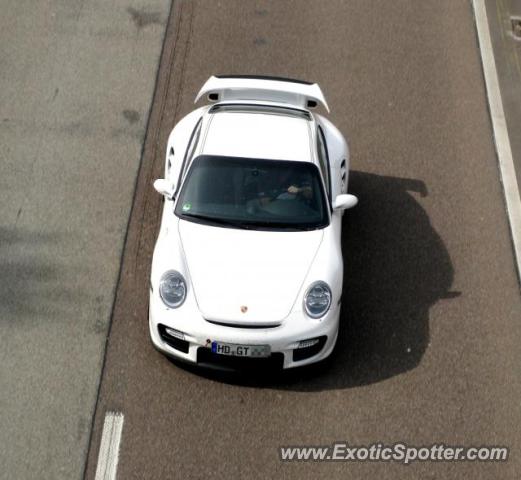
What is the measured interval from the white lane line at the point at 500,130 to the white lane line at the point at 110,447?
172 inches

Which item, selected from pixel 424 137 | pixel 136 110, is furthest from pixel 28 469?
pixel 424 137

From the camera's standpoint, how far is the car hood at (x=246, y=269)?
347 inches

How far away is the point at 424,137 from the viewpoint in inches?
476

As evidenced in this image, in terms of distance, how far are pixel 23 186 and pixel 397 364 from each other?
14.6ft

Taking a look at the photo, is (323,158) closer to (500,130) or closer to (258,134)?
(258,134)

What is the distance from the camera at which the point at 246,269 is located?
29.8 ft

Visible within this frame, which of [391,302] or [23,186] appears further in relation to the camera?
[23,186]

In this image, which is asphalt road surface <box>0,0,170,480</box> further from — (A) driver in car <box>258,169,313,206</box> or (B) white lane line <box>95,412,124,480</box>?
(A) driver in car <box>258,169,313,206</box>

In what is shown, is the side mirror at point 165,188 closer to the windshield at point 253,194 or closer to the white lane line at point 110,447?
the windshield at point 253,194

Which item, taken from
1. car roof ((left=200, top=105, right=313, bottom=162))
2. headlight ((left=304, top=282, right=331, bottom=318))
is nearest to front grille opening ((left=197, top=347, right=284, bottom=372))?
headlight ((left=304, top=282, right=331, bottom=318))

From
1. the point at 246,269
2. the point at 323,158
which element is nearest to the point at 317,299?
the point at 246,269

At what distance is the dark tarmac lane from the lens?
883 cm

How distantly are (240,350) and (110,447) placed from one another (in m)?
1.36

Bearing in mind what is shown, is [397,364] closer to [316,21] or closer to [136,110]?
[136,110]
